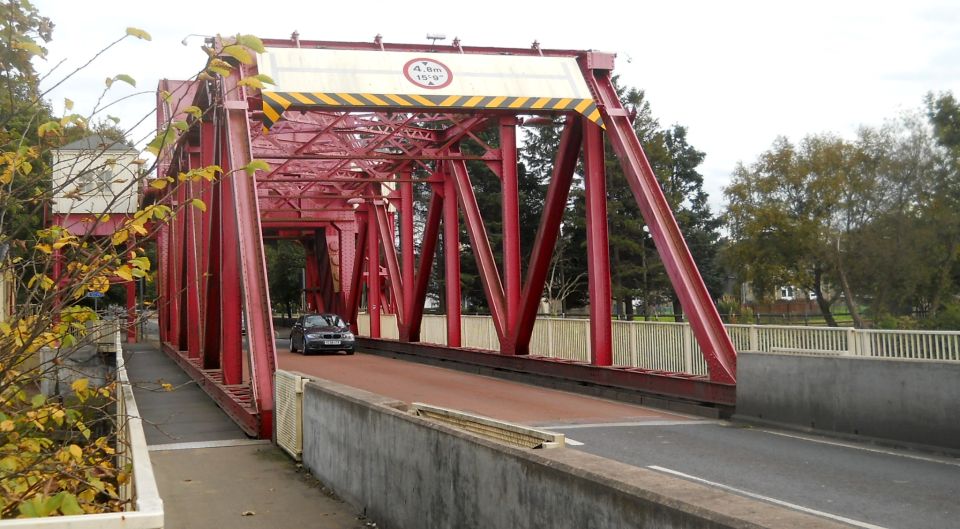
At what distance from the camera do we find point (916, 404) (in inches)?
429

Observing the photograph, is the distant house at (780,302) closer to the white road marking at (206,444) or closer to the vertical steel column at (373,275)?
the vertical steel column at (373,275)

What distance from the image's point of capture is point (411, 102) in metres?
16.9

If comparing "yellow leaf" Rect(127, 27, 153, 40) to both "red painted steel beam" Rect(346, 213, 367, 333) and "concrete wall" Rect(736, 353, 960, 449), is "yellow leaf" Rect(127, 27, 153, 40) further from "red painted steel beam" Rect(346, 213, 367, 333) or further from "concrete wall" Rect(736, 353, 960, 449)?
"red painted steel beam" Rect(346, 213, 367, 333)

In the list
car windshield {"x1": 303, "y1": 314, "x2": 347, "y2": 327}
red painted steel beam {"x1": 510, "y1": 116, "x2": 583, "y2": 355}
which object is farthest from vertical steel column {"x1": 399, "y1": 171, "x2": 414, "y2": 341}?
red painted steel beam {"x1": 510, "y1": 116, "x2": 583, "y2": 355}

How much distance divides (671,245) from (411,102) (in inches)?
215

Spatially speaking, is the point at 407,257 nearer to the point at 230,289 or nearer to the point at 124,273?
the point at 230,289

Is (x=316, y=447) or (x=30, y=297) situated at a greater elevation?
(x=30, y=297)

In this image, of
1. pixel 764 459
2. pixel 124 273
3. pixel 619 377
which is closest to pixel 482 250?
pixel 619 377

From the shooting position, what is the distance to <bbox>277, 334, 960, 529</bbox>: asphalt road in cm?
787

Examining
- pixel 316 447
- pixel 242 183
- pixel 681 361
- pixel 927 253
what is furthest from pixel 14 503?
pixel 927 253

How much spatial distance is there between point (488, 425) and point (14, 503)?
3.11 metres

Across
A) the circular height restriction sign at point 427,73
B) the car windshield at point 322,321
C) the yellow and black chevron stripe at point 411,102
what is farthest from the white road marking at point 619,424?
the car windshield at point 322,321

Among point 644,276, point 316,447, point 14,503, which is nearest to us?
point 14,503

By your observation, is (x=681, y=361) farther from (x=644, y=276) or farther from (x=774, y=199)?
(x=644, y=276)
